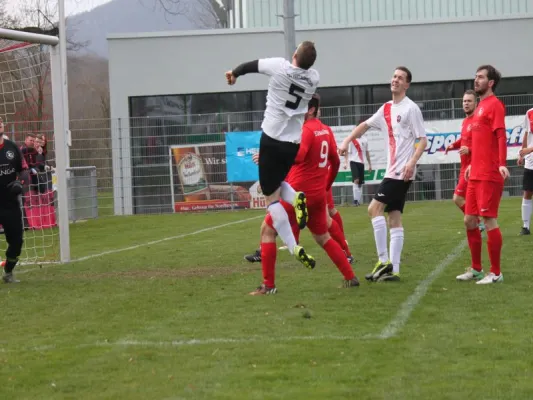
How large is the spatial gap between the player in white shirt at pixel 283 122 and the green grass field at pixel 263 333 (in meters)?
0.85

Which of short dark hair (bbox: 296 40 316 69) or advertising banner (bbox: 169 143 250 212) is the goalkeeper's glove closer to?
short dark hair (bbox: 296 40 316 69)

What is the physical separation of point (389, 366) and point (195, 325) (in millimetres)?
2027

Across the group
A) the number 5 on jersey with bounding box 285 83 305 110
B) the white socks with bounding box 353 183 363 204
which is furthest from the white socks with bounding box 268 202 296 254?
the white socks with bounding box 353 183 363 204

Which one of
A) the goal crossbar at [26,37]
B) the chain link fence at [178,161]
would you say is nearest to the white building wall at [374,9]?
the chain link fence at [178,161]

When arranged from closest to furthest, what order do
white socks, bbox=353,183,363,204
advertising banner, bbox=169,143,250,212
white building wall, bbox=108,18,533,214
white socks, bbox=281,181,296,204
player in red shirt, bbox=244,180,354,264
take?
white socks, bbox=281,181,296,204, player in red shirt, bbox=244,180,354,264, white socks, bbox=353,183,363,204, advertising banner, bbox=169,143,250,212, white building wall, bbox=108,18,533,214

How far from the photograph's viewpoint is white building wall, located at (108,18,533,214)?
29875 mm

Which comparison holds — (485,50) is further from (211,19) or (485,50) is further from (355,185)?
(211,19)

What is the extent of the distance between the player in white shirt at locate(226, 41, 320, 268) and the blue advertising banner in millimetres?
17614

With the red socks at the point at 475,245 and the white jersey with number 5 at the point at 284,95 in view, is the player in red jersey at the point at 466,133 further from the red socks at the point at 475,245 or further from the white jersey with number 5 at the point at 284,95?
the white jersey with number 5 at the point at 284,95

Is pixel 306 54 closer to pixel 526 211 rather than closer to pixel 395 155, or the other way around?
pixel 395 155

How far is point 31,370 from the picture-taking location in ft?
19.9

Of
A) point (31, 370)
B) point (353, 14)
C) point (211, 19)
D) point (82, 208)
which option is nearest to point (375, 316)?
point (31, 370)

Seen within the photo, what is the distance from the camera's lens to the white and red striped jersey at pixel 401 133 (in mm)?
9422

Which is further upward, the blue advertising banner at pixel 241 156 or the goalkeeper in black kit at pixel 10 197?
the blue advertising banner at pixel 241 156
